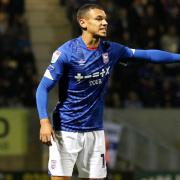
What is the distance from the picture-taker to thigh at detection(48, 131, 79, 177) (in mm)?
6816

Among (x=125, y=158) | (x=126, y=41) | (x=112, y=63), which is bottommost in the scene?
(x=125, y=158)

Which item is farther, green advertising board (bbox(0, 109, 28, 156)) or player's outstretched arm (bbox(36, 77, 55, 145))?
green advertising board (bbox(0, 109, 28, 156))

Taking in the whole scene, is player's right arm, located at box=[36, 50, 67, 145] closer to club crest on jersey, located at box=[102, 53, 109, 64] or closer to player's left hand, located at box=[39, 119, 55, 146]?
player's left hand, located at box=[39, 119, 55, 146]

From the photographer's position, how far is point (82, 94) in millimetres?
6785

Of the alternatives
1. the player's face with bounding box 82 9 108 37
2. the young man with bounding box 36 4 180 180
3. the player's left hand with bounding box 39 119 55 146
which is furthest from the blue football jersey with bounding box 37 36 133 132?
the player's left hand with bounding box 39 119 55 146

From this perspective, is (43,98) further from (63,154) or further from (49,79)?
(63,154)

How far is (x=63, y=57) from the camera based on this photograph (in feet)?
21.8

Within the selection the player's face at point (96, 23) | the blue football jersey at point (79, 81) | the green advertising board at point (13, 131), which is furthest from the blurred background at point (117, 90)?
the player's face at point (96, 23)

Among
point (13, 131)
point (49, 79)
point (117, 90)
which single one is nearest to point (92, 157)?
point (49, 79)

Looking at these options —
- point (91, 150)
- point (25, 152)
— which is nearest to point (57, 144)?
point (91, 150)

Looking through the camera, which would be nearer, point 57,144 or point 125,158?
point 57,144

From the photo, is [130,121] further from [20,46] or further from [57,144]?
[57,144]

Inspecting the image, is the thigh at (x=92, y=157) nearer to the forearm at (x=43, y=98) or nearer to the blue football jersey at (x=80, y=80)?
the blue football jersey at (x=80, y=80)

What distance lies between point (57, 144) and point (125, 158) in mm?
6194
